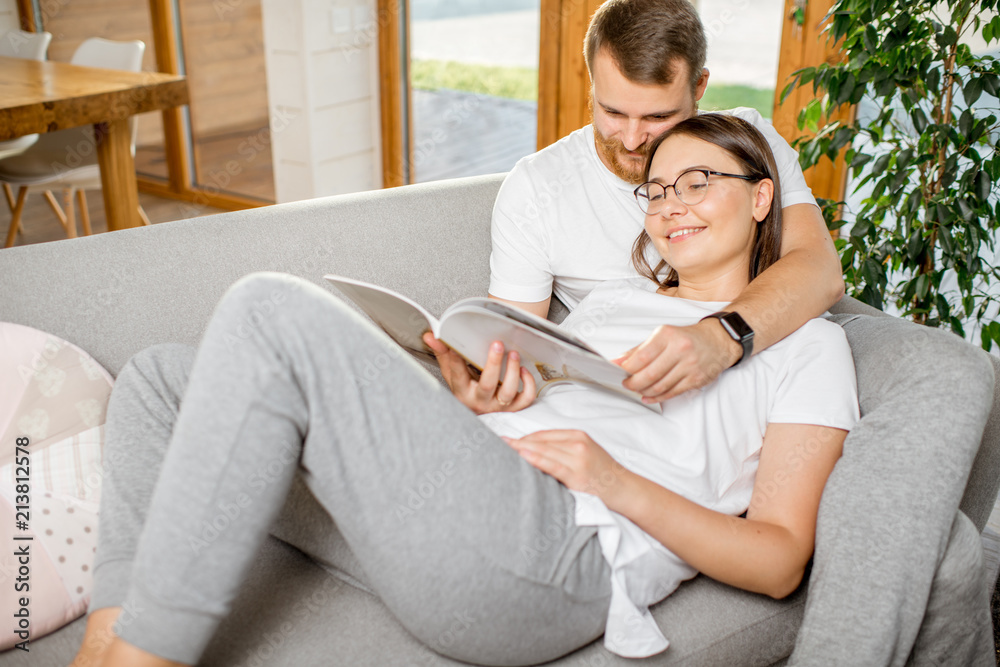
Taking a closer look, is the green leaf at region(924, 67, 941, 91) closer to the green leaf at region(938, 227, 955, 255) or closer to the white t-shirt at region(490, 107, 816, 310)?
the green leaf at region(938, 227, 955, 255)

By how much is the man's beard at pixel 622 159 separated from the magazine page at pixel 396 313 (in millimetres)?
537

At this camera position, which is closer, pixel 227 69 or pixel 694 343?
pixel 694 343

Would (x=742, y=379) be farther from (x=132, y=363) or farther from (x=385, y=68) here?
(x=385, y=68)

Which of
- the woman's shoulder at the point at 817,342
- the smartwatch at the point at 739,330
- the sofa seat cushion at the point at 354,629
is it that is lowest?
the sofa seat cushion at the point at 354,629

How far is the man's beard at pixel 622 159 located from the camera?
1554mm

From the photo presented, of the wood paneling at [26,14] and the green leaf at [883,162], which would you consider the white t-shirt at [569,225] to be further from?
the wood paneling at [26,14]

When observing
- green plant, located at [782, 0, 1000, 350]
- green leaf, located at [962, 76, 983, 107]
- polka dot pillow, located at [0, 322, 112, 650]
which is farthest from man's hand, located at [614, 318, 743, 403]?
green leaf, located at [962, 76, 983, 107]

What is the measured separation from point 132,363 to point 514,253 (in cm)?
74

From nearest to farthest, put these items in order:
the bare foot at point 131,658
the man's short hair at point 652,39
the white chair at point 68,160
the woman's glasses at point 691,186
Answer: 1. the bare foot at point 131,658
2. the woman's glasses at point 691,186
3. the man's short hair at point 652,39
4. the white chair at point 68,160

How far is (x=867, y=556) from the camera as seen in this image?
43.1 inches

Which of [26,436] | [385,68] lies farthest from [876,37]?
[385,68]

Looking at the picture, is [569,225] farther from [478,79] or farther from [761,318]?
[478,79]

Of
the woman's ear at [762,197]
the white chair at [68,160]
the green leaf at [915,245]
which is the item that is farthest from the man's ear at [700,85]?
the white chair at [68,160]

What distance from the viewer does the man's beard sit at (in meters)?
1.55
